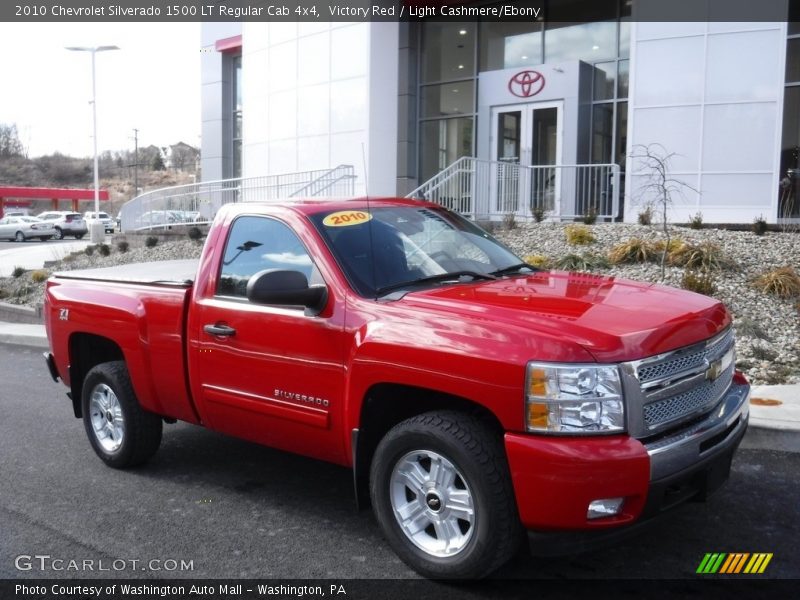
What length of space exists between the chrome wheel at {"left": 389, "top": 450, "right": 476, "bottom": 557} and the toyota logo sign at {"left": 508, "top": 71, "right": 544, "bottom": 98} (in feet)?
52.4

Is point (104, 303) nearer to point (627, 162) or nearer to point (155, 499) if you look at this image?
point (155, 499)

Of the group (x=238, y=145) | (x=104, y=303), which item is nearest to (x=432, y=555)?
(x=104, y=303)

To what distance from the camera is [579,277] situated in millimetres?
4781

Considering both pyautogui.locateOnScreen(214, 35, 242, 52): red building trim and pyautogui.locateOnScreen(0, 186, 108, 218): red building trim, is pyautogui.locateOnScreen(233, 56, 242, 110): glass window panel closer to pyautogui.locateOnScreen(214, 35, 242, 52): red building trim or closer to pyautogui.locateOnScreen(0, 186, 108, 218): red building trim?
pyautogui.locateOnScreen(214, 35, 242, 52): red building trim

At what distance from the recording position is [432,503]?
12.2 ft

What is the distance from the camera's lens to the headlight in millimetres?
3289

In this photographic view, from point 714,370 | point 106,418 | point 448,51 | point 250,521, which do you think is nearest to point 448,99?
point 448,51

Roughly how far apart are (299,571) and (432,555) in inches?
27.9

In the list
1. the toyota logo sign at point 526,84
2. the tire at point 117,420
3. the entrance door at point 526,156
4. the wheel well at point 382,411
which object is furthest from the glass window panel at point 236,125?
the wheel well at point 382,411

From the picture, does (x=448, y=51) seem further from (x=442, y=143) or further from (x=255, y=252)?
(x=255, y=252)

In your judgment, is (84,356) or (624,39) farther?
(624,39)

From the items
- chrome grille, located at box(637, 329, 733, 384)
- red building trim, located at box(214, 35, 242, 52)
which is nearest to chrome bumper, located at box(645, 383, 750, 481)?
chrome grille, located at box(637, 329, 733, 384)

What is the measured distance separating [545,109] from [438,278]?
15107 millimetres

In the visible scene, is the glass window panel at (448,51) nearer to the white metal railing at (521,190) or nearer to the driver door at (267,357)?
the white metal railing at (521,190)
